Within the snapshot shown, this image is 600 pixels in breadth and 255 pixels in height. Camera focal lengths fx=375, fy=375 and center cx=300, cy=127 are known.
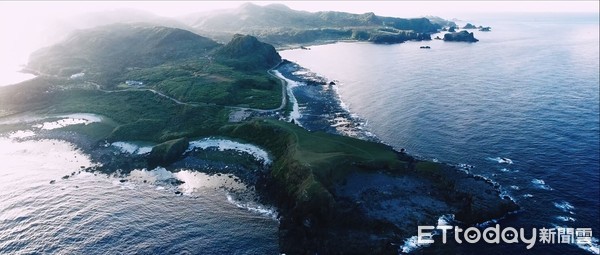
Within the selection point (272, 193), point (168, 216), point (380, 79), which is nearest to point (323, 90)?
point (380, 79)

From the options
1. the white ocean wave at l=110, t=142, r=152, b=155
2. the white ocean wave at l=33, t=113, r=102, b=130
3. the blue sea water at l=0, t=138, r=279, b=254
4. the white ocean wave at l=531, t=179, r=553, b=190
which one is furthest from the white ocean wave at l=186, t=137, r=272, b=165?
the white ocean wave at l=531, t=179, r=553, b=190

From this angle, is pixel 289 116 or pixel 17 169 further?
pixel 289 116

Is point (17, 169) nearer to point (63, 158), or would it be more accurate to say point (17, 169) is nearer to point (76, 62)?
point (63, 158)

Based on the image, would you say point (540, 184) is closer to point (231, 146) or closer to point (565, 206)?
point (565, 206)

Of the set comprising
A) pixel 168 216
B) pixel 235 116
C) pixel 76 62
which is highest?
pixel 76 62

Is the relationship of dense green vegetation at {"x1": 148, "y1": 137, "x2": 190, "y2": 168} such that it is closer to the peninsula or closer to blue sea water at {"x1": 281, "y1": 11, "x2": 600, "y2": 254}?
the peninsula

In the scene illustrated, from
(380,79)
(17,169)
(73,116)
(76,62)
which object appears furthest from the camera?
(76,62)

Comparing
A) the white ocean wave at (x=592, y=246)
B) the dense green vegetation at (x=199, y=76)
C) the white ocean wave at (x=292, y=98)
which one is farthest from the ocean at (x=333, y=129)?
the dense green vegetation at (x=199, y=76)
